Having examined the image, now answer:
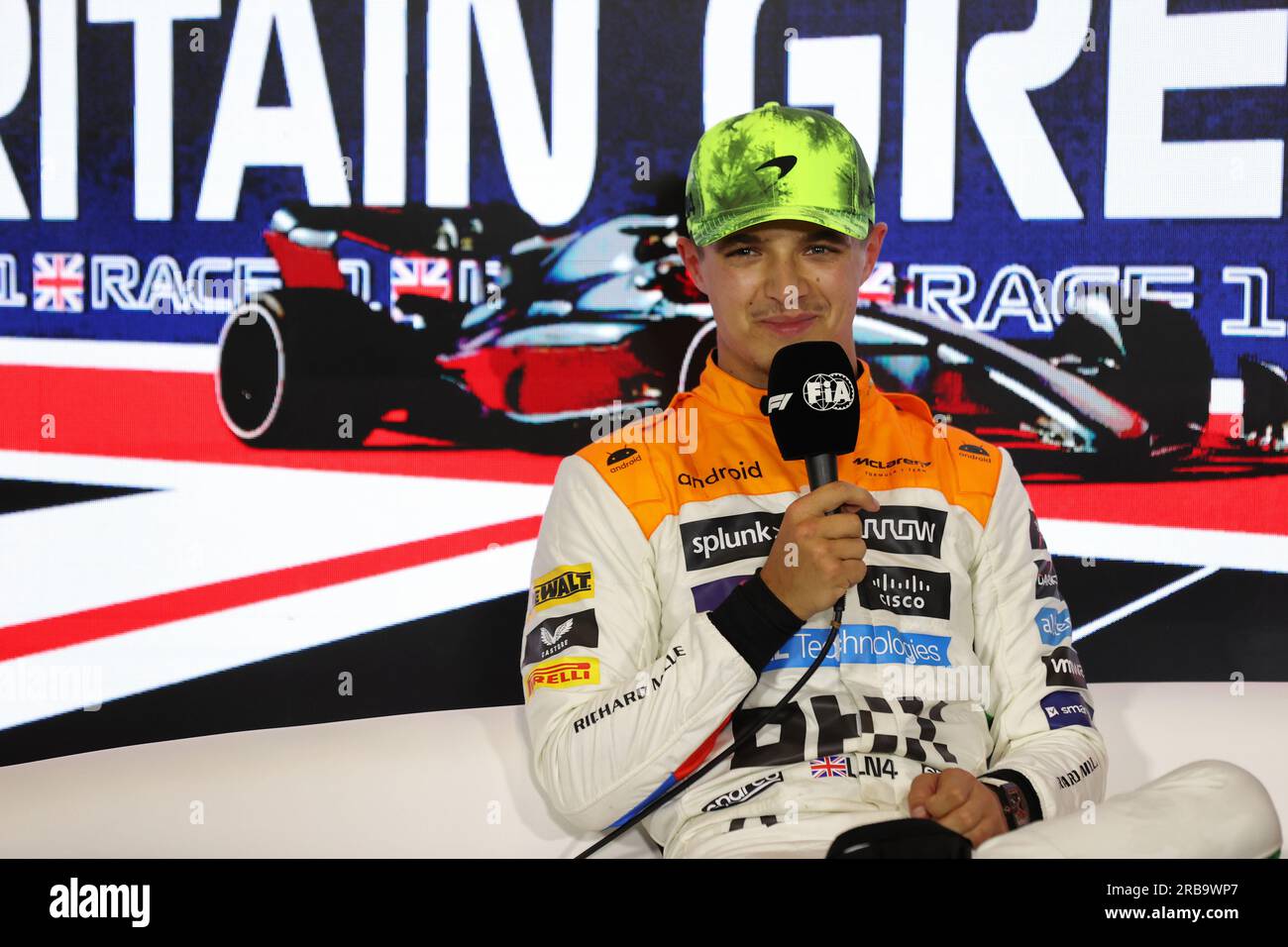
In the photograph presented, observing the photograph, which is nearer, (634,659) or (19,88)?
(634,659)

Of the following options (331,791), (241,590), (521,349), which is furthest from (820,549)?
(241,590)

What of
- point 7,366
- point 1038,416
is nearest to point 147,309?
point 7,366

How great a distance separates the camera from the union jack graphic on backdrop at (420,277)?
9.98 ft

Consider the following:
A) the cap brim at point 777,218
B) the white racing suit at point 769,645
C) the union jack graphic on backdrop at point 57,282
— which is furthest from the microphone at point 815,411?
the union jack graphic on backdrop at point 57,282

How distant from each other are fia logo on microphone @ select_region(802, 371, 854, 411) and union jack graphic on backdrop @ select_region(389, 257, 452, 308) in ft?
6.00

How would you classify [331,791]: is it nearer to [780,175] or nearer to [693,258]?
[693,258]

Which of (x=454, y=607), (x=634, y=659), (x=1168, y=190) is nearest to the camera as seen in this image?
(x=634, y=659)

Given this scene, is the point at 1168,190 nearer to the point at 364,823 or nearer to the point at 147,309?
the point at 364,823

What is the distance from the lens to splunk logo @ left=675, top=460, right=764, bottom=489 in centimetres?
160

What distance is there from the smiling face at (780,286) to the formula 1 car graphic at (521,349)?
134 cm

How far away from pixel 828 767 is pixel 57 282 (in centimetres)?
257

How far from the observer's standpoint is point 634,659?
1.51 metres

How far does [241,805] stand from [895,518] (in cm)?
102

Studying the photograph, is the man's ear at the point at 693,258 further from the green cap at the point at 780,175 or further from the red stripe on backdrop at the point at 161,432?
the red stripe on backdrop at the point at 161,432
